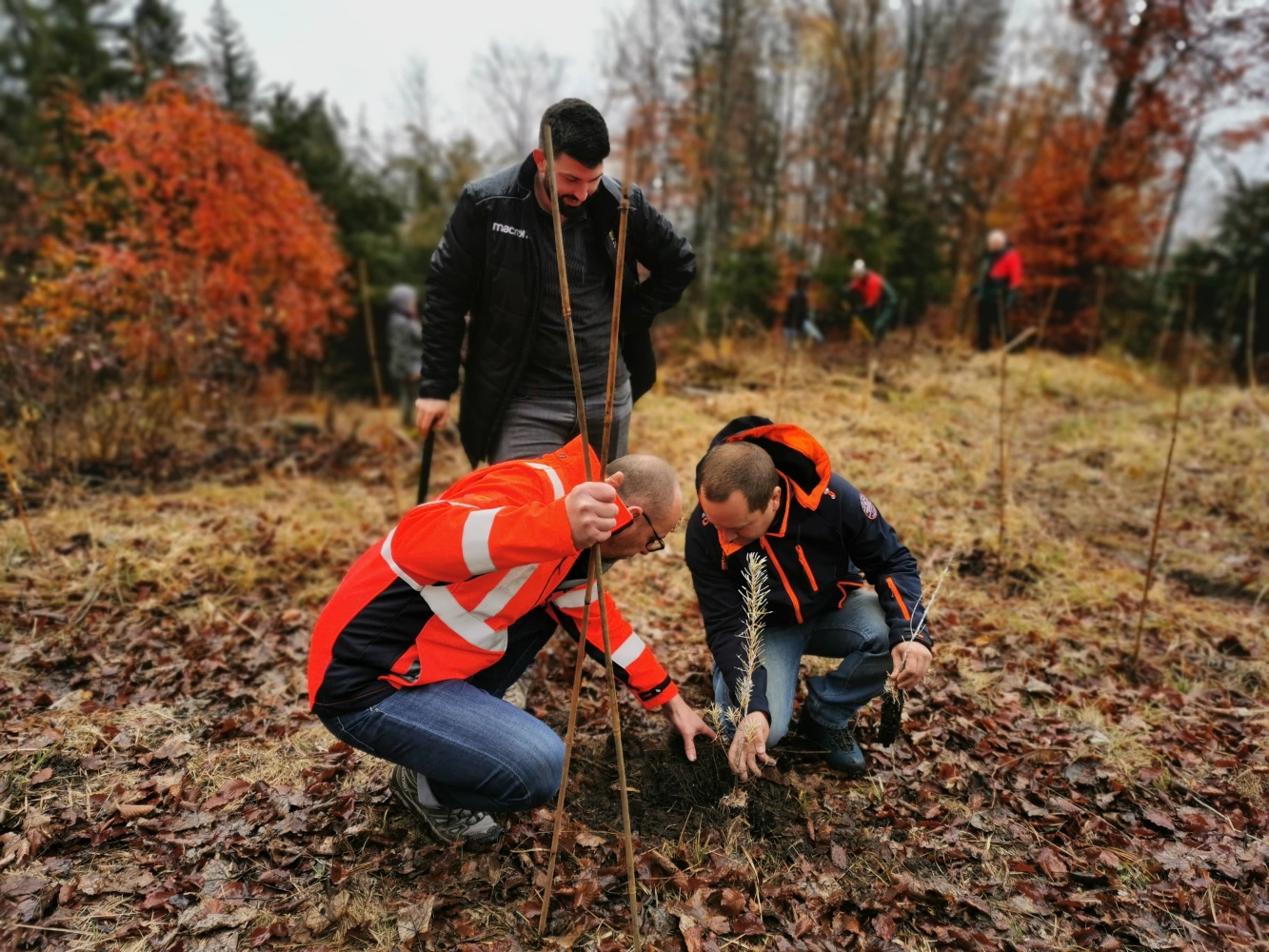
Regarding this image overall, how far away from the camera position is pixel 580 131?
7.52ft

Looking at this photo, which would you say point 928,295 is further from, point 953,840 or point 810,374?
point 953,840

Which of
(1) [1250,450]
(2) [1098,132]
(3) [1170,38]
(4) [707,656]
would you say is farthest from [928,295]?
(4) [707,656]

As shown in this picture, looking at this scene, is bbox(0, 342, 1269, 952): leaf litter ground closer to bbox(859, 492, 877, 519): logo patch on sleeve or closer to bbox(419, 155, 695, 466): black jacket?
bbox(859, 492, 877, 519): logo patch on sleeve

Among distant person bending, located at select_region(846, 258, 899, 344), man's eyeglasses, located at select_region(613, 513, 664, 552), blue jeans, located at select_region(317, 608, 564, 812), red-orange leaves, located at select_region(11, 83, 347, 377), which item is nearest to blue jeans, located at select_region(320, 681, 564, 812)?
blue jeans, located at select_region(317, 608, 564, 812)

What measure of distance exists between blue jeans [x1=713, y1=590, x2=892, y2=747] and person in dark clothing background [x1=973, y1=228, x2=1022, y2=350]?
8080 mm

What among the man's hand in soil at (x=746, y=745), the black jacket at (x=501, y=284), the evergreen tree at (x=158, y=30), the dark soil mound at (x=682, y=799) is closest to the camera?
the man's hand in soil at (x=746, y=745)

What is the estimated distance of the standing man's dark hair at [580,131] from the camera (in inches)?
90.2

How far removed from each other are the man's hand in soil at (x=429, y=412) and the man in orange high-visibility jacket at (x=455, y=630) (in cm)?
89

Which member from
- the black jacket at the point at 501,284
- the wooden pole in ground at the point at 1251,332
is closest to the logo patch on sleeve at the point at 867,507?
the black jacket at the point at 501,284

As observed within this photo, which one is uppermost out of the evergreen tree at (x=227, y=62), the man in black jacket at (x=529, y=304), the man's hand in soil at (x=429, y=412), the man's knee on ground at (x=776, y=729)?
the evergreen tree at (x=227, y=62)

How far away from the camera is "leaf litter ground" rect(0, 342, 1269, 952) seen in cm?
209

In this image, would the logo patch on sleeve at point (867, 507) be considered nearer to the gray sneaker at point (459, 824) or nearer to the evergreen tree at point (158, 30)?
the gray sneaker at point (459, 824)

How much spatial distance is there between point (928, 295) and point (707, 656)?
11.4m

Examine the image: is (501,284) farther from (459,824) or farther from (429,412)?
(459,824)
